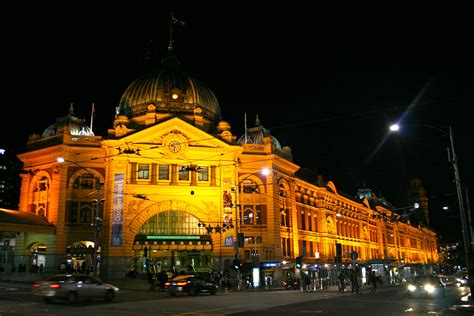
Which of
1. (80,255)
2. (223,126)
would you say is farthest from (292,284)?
(80,255)

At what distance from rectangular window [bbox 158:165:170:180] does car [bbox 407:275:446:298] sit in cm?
3109

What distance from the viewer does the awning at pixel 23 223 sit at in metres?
49.3

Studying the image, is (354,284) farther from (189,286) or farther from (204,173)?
(204,173)

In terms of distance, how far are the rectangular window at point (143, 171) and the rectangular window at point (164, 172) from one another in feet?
4.44

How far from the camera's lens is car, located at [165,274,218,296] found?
35031mm

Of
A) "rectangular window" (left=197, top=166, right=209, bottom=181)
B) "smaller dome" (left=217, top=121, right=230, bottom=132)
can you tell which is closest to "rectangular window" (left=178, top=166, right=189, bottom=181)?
"rectangular window" (left=197, top=166, right=209, bottom=181)

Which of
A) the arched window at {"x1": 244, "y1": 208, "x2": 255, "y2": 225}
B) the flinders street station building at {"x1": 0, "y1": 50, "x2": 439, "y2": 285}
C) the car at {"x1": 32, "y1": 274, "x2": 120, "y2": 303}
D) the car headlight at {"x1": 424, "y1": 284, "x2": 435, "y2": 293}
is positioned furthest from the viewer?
the arched window at {"x1": 244, "y1": 208, "x2": 255, "y2": 225}

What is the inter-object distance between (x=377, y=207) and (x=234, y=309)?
91927 millimetres

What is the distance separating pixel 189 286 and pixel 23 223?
24276mm

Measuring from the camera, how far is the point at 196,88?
227ft

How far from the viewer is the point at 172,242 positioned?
5403 cm

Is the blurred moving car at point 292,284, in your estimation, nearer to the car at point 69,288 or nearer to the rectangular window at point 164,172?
the rectangular window at point 164,172

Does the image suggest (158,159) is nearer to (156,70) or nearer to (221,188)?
(221,188)

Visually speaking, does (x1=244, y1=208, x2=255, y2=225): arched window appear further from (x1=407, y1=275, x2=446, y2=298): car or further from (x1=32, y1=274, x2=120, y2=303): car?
(x1=32, y1=274, x2=120, y2=303): car
